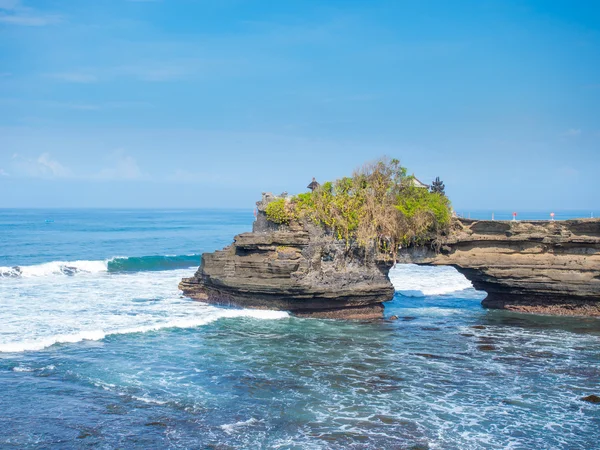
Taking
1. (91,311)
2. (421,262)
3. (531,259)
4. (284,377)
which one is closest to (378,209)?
(421,262)

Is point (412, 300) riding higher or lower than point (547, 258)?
lower

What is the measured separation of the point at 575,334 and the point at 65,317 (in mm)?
20221

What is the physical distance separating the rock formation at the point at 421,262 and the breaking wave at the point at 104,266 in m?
16.6

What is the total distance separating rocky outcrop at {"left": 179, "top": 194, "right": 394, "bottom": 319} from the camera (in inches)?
935

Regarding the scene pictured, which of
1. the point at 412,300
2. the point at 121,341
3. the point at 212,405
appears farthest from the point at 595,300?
the point at 121,341

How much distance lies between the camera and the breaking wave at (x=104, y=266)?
118 feet

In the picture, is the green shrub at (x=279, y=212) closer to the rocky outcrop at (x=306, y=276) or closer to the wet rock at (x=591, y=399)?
the rocky outcrop at (x=306, y=276)

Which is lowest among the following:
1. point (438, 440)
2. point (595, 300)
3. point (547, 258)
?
point (438, 440)

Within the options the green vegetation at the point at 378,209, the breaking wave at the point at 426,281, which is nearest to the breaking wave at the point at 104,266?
the breaking wave at the point at 426,281

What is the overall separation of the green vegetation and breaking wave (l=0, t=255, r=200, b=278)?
18892 millimetres

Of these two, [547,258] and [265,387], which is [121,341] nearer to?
[265,387]

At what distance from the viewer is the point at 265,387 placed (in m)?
15.7

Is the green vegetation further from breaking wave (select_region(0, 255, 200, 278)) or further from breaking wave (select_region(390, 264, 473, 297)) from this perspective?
breaking wave (select_region(0, 255, 200, 278))

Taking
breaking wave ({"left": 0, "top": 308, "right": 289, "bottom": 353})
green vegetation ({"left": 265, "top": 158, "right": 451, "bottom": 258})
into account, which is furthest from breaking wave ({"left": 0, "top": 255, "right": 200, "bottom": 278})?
green vegetation ({"left": 265, "top": 158, "right": 451, "bottom": 258})
